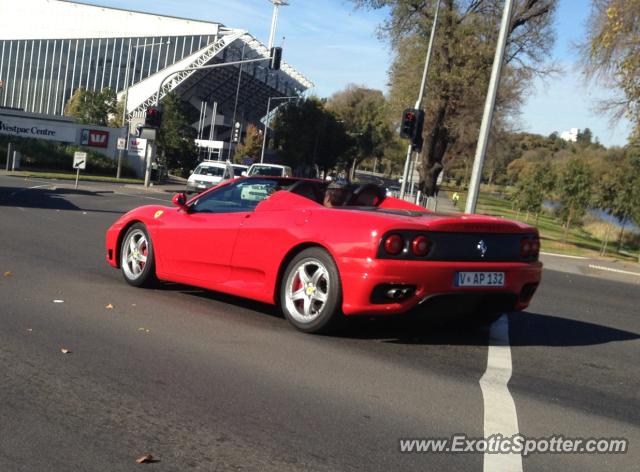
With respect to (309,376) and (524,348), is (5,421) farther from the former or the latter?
(524,348)

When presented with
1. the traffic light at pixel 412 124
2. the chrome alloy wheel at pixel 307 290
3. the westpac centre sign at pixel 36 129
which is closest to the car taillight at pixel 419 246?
the chrome alloy wheel at pixel 307 290

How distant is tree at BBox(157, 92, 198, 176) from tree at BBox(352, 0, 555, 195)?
67.1 feet

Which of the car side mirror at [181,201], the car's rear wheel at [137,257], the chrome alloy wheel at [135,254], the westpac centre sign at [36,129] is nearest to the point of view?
the car side mirror at [181,201]

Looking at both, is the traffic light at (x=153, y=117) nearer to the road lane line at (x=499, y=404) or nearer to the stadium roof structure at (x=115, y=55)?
the road lane line at (x=499, y=404)

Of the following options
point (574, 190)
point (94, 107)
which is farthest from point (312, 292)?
point (94, 107)

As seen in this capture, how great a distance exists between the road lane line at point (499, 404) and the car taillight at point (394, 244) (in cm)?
108

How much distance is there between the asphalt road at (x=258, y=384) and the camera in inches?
145

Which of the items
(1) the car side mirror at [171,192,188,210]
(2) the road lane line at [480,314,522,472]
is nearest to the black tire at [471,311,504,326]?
(2) the road lane line at [480,314,522,472]

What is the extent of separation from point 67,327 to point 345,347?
2.15m

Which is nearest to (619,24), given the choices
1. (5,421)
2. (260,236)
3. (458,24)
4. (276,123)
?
(458,24)

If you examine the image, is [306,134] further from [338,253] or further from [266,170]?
[338,253]

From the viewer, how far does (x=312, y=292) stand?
20.3 feet

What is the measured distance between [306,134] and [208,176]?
146 feet

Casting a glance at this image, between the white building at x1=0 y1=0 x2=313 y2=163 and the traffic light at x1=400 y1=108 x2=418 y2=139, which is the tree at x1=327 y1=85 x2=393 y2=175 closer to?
the white building at x1=0 y1=0 x2=313 y2=163
